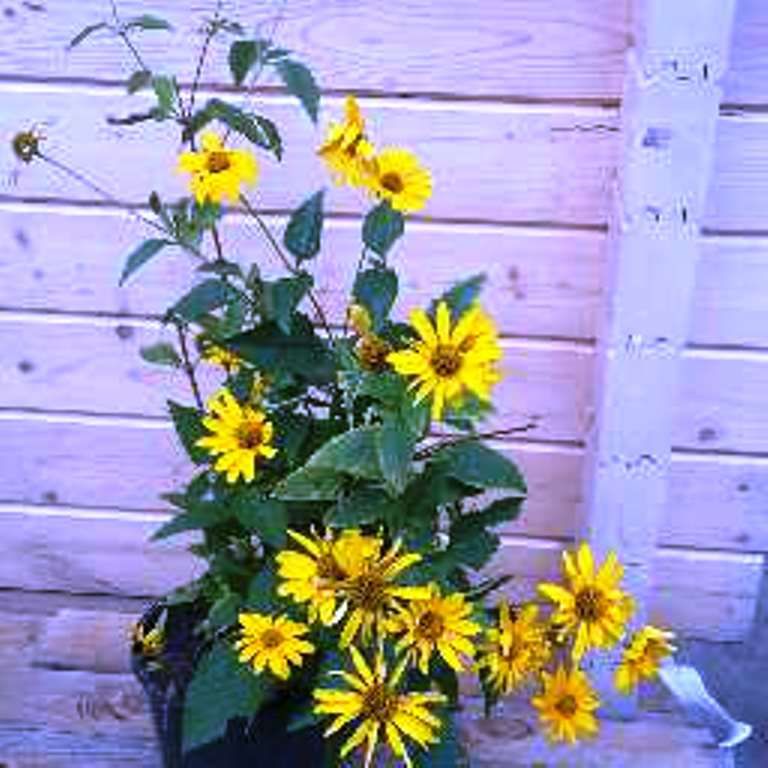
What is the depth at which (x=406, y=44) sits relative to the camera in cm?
138

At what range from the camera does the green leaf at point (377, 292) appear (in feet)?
3.48

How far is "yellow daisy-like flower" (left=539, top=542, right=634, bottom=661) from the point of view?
1.10 meters

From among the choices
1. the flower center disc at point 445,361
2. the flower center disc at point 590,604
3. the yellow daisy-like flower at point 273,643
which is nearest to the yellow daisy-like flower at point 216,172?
the flower center disc at point 445,361

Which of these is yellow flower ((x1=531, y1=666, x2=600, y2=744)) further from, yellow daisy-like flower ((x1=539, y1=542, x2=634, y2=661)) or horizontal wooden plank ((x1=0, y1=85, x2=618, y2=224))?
horizontal wooden plank ((x1=0, y1=85, x2=618, y2=224))

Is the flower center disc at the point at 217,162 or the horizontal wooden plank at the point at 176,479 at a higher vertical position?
the flower center disc at the point at 217,162

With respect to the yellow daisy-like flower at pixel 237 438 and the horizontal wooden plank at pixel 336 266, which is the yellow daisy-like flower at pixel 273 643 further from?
the horizontal wooden plank at pixel 336 266

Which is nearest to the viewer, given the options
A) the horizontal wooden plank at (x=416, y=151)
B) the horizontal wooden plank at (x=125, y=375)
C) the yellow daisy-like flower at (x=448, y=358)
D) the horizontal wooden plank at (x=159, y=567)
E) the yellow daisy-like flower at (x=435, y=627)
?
the yellow daisy-like flower at (x=448, y=358)

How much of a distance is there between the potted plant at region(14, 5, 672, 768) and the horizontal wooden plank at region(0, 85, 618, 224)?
0.28 metres

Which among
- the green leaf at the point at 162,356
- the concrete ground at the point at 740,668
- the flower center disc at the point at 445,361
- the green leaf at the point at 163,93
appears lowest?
the concrete ground at the point at 740,668

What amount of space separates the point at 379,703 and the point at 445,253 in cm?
62

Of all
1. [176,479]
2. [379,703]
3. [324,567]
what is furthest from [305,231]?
[176,479]

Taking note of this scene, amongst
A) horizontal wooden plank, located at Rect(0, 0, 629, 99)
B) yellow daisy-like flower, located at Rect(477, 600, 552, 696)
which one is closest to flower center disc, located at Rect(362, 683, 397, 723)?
yellow daisy-like flower, located at Rect(477, 600, 552, 696)

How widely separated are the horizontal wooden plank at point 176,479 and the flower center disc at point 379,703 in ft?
1.97

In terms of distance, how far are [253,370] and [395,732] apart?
13.9 inches
